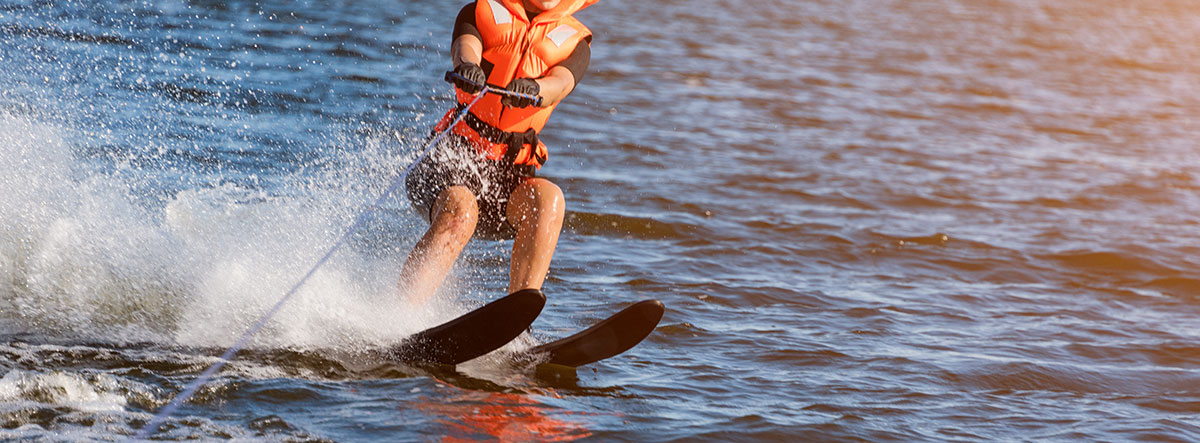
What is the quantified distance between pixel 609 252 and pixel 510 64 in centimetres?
250

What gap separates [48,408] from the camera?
157 inches

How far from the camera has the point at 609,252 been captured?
24.0 ft

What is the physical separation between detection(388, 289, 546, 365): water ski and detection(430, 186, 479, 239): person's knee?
34 cm

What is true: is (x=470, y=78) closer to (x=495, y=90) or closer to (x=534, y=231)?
(x=495, y=90)

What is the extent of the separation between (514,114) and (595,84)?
8935mm

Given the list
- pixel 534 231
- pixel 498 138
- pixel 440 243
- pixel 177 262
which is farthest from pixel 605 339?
pixel 177 262

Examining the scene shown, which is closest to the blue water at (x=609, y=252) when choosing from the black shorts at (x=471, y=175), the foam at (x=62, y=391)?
the foam at (x=62, y=391)

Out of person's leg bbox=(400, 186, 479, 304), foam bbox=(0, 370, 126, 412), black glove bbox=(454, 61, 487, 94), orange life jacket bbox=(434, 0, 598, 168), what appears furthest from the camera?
orange life jacket bbox=(434, 0, 598, 168)

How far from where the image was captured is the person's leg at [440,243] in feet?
15.8

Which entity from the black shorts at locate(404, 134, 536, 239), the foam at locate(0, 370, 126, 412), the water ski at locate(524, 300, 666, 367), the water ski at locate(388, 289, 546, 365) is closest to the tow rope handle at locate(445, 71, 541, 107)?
the black shorts at locate(404, 134, 536, 239)

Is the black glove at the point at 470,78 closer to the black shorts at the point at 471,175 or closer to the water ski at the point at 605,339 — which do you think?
the black shorts at the point at 471,175

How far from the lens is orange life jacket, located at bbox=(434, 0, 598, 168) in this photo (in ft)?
16.2

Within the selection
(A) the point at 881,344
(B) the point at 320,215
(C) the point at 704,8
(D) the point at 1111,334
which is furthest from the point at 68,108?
(C) the point at 704,8

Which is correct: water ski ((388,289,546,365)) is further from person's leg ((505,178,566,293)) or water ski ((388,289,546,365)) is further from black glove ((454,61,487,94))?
black glove ((454,61,487,94))
